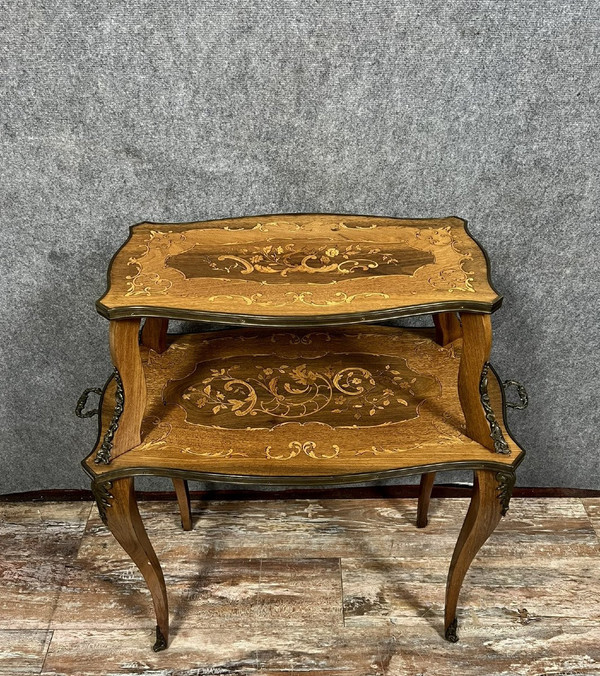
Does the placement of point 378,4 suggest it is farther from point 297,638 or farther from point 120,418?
point 297,638

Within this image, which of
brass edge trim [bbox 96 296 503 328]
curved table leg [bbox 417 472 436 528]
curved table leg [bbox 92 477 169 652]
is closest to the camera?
brass edge trim [bbox 96 296 503 328]

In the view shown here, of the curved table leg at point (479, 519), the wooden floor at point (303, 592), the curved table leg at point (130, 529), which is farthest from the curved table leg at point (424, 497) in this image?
the curved table leg at point (130, 529)

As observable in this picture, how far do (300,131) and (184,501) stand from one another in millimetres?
603

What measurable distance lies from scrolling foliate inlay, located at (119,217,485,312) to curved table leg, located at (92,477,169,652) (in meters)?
0.24

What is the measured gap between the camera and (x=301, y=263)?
2.80ft

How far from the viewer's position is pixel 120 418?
2.81 ft

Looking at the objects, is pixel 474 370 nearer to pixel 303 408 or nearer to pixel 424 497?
pixel 303 408

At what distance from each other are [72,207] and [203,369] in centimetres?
32

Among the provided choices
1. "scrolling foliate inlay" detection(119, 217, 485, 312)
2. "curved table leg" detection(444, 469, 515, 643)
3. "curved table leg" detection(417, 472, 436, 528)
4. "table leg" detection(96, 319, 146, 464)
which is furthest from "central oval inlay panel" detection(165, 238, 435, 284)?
"curved table leg" detection(417, 472, 436, 528)

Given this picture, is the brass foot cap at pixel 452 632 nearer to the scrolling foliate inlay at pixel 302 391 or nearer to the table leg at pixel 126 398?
the scrolling foliate inlay at pixel 302 391

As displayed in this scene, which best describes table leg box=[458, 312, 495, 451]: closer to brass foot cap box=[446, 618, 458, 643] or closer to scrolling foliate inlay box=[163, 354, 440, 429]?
scrolling foliate inlay box=[163, 354, 440, 429]

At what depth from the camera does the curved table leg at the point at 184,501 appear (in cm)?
118

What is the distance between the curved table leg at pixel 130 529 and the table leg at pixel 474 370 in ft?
1.31

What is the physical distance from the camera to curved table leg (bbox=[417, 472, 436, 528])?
1.18 meters
